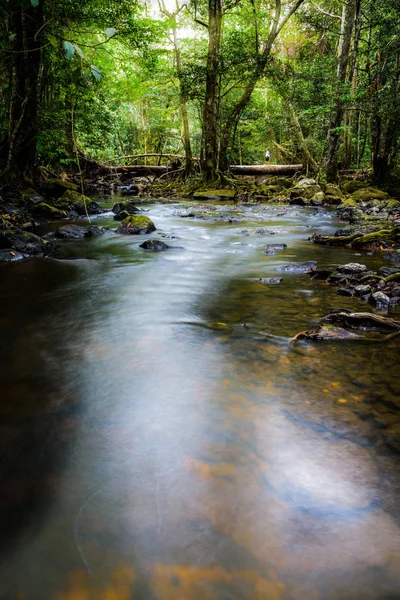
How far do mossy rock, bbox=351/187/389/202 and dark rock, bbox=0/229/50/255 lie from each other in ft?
40.7

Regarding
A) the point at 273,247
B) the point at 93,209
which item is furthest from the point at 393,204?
the point at 93,209

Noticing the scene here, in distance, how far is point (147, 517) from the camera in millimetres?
1367

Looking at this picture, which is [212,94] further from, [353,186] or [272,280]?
[272,280]

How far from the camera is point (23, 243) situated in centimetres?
592

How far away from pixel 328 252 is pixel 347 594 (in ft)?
19.3

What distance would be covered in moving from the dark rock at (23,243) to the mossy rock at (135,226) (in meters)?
2.28

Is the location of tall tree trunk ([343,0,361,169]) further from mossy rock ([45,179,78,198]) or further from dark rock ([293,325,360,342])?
dark rock ([293,325,360,342])

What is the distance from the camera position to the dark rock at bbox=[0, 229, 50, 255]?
19.0ft

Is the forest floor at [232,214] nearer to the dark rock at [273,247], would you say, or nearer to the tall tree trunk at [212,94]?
the dark rock at [273,247]

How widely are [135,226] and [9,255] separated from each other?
323 centimetres

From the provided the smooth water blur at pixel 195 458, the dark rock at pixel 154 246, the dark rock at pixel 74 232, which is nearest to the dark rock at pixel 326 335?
the smooth water blur at pixel 195 458

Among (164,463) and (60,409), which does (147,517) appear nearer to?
(164,463)

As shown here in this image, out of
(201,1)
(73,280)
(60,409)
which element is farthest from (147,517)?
(201,1)

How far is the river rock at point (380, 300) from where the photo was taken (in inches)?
142
